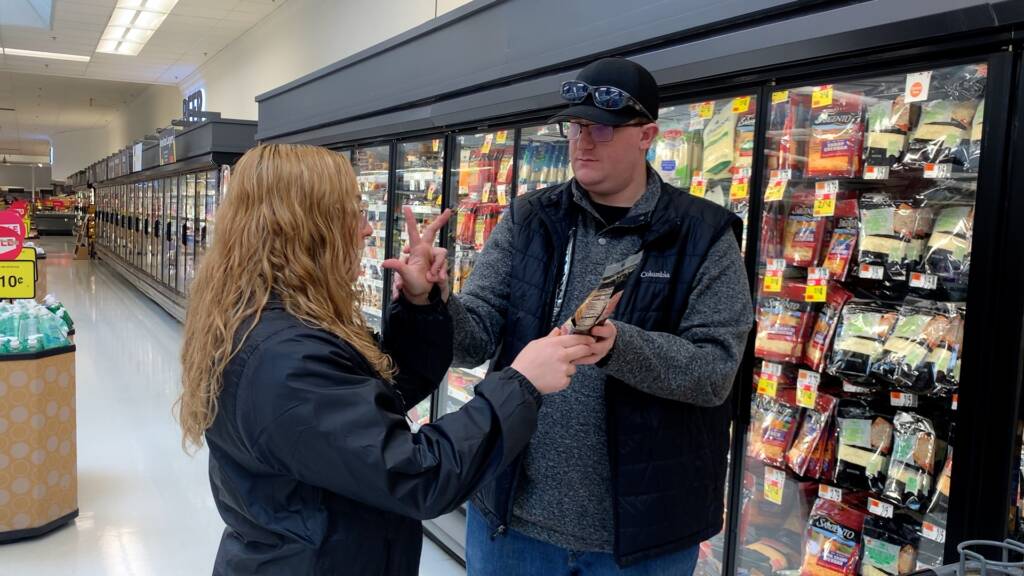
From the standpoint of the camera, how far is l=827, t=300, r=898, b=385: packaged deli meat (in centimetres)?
224

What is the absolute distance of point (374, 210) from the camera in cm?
531

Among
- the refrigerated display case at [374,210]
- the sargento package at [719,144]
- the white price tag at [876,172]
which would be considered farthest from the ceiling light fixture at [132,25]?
the white price tag at [876,172]

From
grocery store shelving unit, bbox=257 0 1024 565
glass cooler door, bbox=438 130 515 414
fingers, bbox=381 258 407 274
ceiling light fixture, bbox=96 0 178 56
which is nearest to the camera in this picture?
fingers, bbox=381 258 407 274

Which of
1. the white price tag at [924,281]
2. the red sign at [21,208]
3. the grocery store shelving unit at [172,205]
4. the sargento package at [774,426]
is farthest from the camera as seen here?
the grocery store shelving unit at [172,205]

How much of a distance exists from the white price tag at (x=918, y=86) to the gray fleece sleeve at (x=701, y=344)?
2.55ft

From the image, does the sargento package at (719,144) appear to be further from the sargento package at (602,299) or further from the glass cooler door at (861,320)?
the sargento package at (602,299)

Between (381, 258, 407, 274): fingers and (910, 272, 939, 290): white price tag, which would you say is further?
(910, 272, 939, 290): white price tag

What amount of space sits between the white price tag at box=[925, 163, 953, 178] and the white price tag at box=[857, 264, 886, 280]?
307 mm

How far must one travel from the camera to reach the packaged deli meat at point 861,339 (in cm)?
224

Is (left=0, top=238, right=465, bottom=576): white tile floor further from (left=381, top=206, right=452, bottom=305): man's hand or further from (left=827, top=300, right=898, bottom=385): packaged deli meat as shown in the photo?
(left=381, top=206, right=452, bottom=305): man's hand

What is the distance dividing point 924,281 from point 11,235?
13.9 feet

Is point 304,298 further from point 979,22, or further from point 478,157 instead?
point 478,157

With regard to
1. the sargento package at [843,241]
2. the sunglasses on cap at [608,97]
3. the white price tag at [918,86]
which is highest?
the white price tag at [918,86]

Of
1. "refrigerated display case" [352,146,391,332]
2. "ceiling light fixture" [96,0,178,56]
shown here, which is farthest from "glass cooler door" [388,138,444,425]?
"ceiling light fixture" [96,0,178,56]
